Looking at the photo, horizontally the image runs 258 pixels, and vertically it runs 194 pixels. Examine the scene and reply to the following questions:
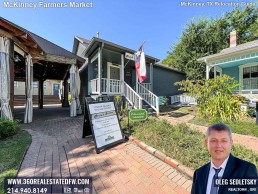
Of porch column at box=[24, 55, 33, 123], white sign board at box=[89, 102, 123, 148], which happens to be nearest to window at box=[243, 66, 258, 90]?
white sign board at box=[89, 102, 123, 148]

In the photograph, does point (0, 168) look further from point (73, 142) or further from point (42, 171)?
point (73, 142)

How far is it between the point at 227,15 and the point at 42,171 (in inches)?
953

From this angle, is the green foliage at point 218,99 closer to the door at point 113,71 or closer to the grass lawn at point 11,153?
the door at point 113,71

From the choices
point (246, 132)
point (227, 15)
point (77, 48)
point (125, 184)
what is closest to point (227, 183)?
point (125, 184)

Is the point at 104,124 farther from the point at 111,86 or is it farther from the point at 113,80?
the point at 113,80

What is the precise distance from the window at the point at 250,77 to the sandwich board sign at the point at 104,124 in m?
10.8

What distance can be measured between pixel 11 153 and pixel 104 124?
2312 millimetres

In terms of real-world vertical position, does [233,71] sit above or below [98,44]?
below

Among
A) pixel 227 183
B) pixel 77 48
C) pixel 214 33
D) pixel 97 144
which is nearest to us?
pixel 227 183

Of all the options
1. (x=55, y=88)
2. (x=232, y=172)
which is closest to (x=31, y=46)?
(x=232, y=172)

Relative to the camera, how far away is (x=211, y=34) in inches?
704

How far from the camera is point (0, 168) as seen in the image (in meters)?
2.79

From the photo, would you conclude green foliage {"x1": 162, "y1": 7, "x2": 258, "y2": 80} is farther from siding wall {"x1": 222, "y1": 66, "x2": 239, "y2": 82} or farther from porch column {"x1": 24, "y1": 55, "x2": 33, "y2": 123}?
porch column {"x1": 24, "y1": 55, "x2": 33, "y2": 123}

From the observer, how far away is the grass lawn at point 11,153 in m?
2.66
